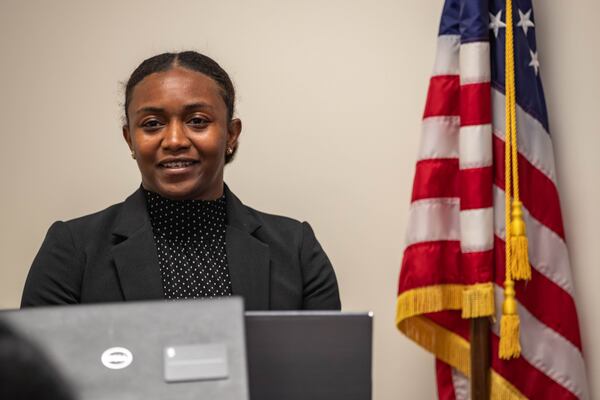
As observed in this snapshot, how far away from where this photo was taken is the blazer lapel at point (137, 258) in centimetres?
186

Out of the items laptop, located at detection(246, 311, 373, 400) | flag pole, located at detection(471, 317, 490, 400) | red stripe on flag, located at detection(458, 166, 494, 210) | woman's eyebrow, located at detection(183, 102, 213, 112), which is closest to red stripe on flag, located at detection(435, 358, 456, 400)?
flag pole, located at detection(471, 317, 490, 400)

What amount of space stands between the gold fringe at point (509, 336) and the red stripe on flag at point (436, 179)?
1.27 ft

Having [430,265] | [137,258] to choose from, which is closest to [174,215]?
[137,258]

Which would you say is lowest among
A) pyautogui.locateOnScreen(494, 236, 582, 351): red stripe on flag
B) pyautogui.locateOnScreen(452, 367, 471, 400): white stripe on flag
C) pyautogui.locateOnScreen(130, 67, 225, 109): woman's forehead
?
pyautogui.locateOnScreen(452, 367, 471, 400): white stripe on flag

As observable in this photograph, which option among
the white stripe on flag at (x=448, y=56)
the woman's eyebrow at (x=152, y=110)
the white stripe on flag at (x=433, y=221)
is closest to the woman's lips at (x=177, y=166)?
the woman's eyebrow at (x=152, y=110)

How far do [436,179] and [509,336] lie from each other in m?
0.48

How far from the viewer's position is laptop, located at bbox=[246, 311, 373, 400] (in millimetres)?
1074

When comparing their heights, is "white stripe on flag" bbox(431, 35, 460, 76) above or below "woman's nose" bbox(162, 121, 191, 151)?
above

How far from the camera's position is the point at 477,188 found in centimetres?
223

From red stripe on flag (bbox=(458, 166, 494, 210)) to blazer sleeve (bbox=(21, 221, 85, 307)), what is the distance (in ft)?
3.39

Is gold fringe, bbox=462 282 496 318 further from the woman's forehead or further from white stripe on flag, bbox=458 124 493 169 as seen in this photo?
the woman's forehead

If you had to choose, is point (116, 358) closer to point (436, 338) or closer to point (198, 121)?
point (198, 121)

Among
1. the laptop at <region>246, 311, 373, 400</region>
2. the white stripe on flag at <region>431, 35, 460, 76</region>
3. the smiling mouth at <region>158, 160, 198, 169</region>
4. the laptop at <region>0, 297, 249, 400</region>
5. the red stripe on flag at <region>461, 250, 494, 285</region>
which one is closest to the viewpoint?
the laptop at <region>0, 297, 249, 400</region>

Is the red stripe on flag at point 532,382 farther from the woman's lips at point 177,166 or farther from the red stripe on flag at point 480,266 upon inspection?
the woman's lips at point 177,166
